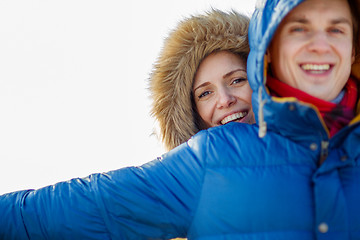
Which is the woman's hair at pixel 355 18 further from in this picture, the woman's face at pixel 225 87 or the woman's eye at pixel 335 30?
the woman's face at pixel 225 87

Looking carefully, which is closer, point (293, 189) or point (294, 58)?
point (293, 189)

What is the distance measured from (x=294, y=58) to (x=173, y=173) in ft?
2.52

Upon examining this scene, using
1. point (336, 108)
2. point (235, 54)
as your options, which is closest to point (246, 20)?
point (235, 54)

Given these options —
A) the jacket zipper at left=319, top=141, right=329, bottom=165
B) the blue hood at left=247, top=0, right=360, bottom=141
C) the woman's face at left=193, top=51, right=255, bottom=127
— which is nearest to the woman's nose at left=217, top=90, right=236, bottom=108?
the woman's face at left=193, top=51, right=255, bottom=127

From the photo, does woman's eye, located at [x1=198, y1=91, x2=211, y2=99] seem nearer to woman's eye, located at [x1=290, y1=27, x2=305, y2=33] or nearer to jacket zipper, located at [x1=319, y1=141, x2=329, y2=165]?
woman's eye, located at [x1=290, y1=27, x2=305, y2=33]

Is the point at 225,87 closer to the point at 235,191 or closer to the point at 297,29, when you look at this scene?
the point at 297,29

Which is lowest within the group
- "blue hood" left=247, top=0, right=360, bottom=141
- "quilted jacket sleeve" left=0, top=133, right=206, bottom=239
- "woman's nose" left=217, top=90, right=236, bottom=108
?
"quilted jacket sleeve" left=0, top=133, right=206, bottom=239

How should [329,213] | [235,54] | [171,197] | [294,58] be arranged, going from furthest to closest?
[235,54] < [294,58] < [171,197] < [329,213]

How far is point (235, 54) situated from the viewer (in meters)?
2.69

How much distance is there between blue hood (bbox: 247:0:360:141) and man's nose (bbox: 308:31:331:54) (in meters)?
0.19

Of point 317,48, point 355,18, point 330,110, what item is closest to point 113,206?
point 330,110

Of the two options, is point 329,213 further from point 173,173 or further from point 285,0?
point 285,0

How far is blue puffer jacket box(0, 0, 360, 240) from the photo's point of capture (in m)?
1.62

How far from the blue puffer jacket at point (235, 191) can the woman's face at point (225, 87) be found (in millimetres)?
716
